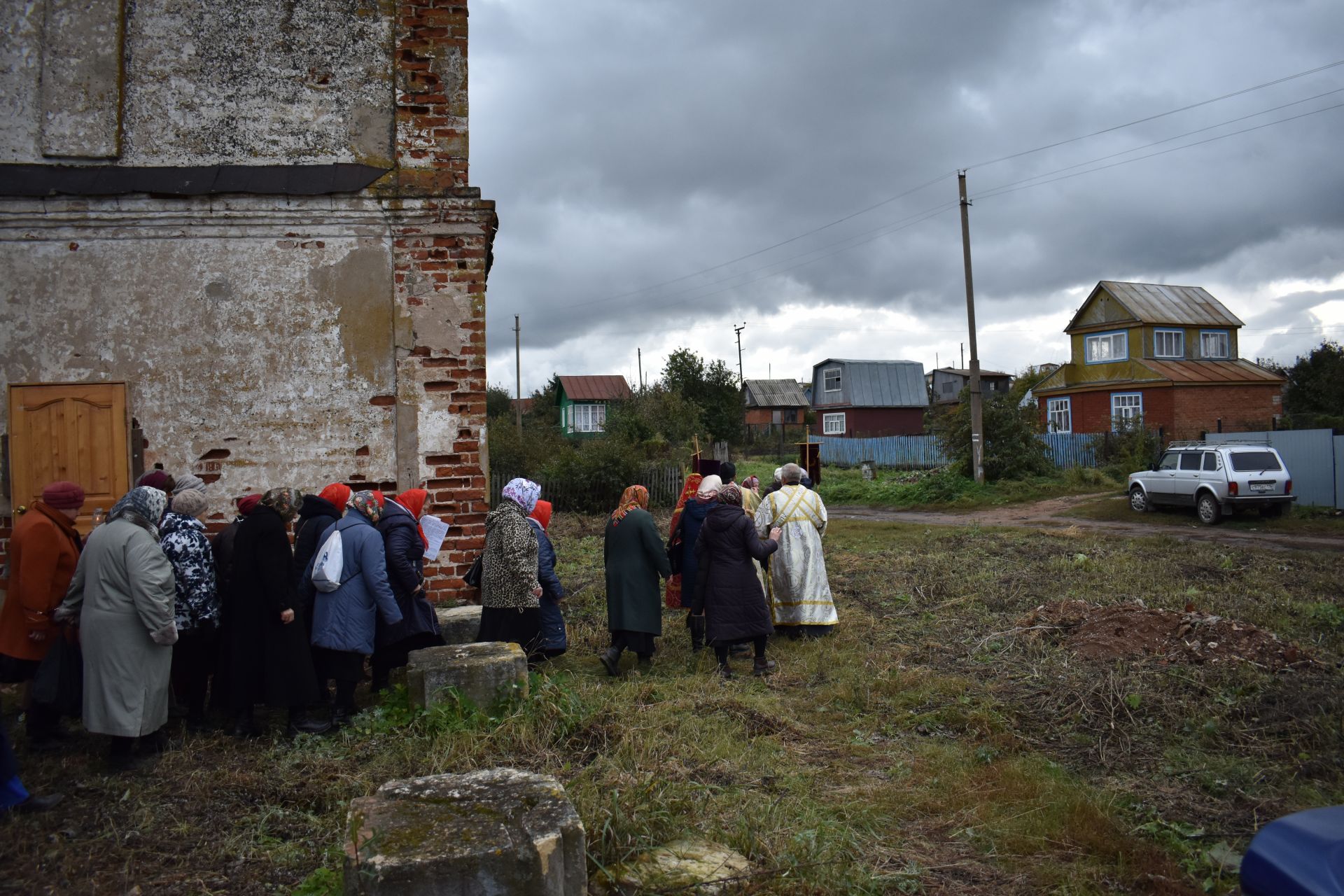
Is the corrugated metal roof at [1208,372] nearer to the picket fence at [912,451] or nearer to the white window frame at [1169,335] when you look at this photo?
the white window frame at [1169,335]

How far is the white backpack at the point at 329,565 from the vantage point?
5984mm

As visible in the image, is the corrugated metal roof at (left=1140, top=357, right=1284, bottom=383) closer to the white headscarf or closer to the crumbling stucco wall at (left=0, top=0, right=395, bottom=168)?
the white headscarf

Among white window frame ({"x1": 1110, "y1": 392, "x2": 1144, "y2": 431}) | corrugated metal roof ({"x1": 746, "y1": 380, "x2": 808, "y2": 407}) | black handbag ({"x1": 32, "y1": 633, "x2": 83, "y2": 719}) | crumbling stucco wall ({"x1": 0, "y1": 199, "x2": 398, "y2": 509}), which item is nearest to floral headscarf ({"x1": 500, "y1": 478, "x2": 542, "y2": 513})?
crumbling stucco wall ({"x1": 0, "y1": 199, "x2": 398, "y2": 509})

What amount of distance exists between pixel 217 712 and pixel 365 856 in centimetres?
387

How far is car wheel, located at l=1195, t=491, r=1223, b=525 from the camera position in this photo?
18.7 metres

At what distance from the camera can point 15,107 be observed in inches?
295

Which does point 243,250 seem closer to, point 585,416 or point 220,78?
point 220,78

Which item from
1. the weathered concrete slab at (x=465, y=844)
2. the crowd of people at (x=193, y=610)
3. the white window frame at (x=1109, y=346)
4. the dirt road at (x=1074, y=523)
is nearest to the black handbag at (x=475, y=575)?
the crowd of people at (x=193, y=610)

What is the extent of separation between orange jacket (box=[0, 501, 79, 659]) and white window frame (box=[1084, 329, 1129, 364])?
121ft

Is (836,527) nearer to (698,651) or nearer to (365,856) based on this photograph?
(698,651)

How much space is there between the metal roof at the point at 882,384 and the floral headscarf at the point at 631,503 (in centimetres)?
4906

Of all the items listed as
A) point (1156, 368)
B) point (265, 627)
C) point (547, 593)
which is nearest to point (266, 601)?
point (265, 627)

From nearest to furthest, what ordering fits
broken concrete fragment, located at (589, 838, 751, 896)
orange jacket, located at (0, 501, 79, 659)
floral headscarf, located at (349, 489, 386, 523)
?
broken concrete fragment, located at (589, 838, 751, 896) < orange jacket, located at (0, 501, 79, 659) < floral headscarf, located at (349, 489, 386, 523)

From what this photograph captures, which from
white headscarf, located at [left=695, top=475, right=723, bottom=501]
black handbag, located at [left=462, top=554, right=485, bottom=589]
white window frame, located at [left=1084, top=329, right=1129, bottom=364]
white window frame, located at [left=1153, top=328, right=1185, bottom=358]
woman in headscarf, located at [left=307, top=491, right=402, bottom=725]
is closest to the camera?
woman in headscarf, located at [left=307, top=491, right=402, bottom=725]
